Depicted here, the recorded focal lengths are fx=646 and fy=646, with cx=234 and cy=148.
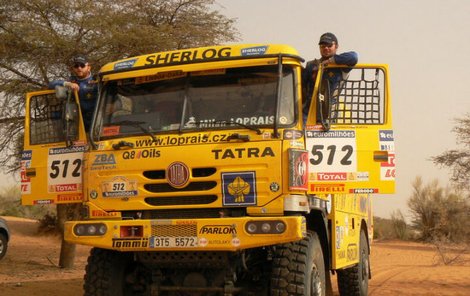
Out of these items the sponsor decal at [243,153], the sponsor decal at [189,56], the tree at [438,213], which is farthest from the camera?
the tree at [438,213]

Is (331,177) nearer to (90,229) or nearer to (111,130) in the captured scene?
(111,130)

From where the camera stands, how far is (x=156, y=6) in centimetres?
1647

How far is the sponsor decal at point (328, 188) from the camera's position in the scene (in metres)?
6.64

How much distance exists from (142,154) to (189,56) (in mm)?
1247

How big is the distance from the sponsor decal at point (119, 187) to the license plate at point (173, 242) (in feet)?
1.89

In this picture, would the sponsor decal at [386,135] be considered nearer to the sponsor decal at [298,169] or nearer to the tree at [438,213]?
the sponsor decal at [298,169]

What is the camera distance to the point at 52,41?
46.8 feet

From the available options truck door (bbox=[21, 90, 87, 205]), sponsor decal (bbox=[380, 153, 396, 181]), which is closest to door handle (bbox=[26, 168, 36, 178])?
truck door (bbox=[21, 90, 87, 205])

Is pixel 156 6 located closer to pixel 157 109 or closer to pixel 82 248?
pixel 82 248

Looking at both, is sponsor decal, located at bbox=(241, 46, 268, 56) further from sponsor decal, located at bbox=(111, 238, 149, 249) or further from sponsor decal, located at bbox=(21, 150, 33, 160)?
sponsor decal, located at bbox=(21, 150, 33, 160)

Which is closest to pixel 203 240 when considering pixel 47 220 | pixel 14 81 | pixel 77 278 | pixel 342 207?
pixel 342 207

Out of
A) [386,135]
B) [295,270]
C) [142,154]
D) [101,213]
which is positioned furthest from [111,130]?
[386,135]

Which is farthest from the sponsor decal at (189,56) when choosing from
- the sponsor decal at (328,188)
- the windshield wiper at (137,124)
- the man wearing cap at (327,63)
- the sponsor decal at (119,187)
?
the sponsor decal at (328,188)

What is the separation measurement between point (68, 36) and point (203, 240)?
33.3 ft
